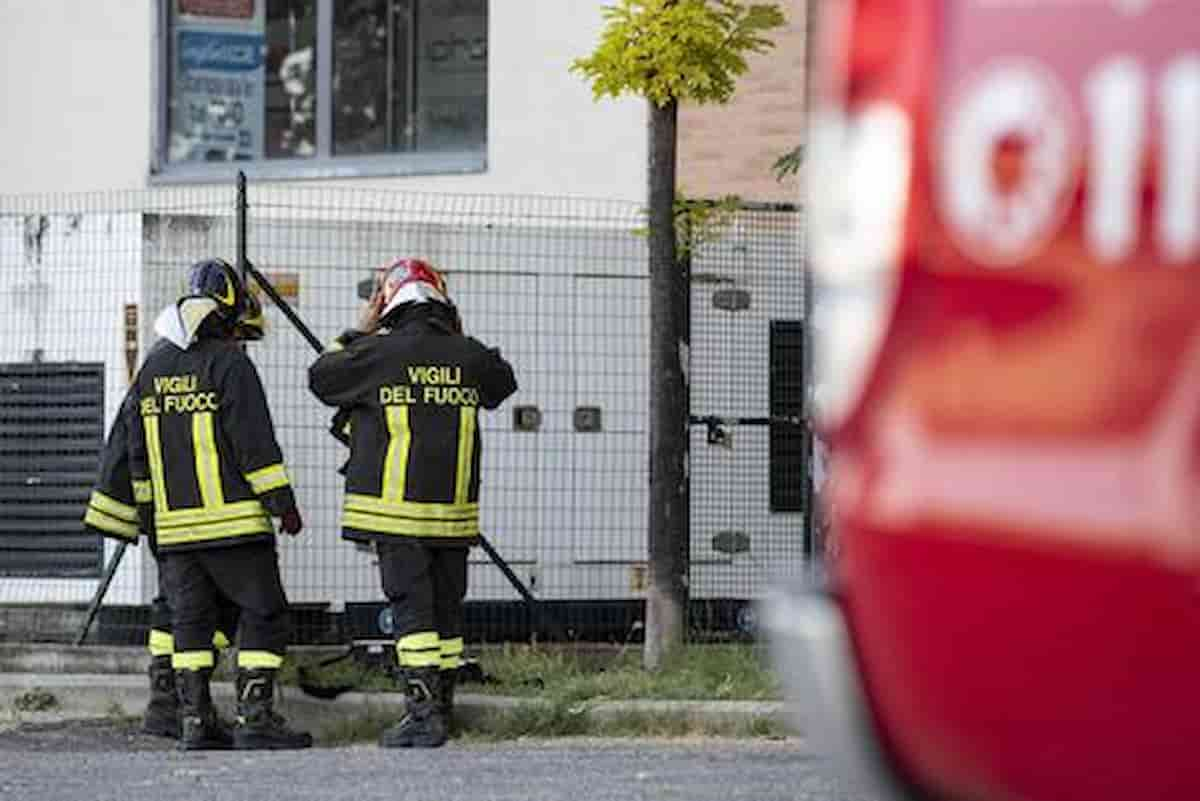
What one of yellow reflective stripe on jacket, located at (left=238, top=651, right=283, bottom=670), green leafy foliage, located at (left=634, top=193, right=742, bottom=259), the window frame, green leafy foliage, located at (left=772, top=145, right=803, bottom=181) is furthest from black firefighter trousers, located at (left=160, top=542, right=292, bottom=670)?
the window frame

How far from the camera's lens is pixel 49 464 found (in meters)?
13.5

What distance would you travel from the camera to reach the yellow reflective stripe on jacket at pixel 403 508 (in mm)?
10648

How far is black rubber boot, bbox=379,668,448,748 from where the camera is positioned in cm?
1052

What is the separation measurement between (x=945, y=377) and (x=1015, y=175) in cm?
22

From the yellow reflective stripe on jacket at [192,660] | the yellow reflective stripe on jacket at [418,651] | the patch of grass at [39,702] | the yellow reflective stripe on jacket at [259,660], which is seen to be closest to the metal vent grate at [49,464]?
the patch of grass at [39,702]

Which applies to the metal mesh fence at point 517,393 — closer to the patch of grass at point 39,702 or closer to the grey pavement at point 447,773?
the patch of grass at point 39,702

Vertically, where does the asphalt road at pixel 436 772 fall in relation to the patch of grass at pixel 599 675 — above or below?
below

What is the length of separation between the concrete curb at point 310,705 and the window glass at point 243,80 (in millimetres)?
4835

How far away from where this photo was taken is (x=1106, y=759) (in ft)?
8.56

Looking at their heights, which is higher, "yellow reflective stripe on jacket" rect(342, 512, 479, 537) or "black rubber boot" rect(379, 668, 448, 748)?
"yellow reflective stripe on jacket" rect(342, 512, 479, 537)

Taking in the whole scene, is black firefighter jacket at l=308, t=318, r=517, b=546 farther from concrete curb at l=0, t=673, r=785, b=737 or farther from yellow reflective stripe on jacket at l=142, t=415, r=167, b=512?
concrete curb at l=0, t=673, r=785, b=737

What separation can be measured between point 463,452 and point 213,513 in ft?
3.44

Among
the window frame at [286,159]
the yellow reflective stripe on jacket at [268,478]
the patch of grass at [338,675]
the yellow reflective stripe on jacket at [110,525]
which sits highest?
the window frame at [286,159]

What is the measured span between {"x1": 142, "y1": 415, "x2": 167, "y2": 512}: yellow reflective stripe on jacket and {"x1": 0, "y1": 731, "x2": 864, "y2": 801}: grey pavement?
1.02 metres
